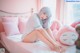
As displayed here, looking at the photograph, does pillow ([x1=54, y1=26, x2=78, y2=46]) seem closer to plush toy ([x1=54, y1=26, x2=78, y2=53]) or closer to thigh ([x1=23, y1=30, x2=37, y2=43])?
plush toy ([x1=54, y1=26, x2=78, y2=53])

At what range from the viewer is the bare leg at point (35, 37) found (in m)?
2.28

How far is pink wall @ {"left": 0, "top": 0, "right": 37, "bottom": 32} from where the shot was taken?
3.70 metres

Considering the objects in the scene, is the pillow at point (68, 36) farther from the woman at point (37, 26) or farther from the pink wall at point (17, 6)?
the pink wall at point (17, 6)

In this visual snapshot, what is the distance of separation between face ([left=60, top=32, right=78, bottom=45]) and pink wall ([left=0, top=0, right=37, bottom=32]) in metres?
1.90

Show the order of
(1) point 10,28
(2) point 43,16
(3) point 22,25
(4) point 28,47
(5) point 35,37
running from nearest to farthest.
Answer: (4) point 28,47 < (5) point 35,37 < (2) point 43,16 < (1) point 10,28 < (3) point 22,25

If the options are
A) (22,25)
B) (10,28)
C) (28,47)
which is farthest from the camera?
(22,25)

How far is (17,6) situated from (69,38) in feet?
6.74

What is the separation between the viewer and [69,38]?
237cm

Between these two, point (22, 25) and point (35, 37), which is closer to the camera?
point (35, 37)

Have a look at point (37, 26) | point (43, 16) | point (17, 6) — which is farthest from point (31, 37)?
point (17, 6)

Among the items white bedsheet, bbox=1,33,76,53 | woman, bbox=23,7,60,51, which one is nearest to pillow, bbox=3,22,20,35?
white bedsheet, bbox=1,33,76,53

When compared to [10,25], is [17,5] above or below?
above

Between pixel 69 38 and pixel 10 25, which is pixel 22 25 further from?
pixel 69 38

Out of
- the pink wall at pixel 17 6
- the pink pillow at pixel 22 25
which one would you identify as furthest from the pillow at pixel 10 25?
the pink wall at pixel 17 6
